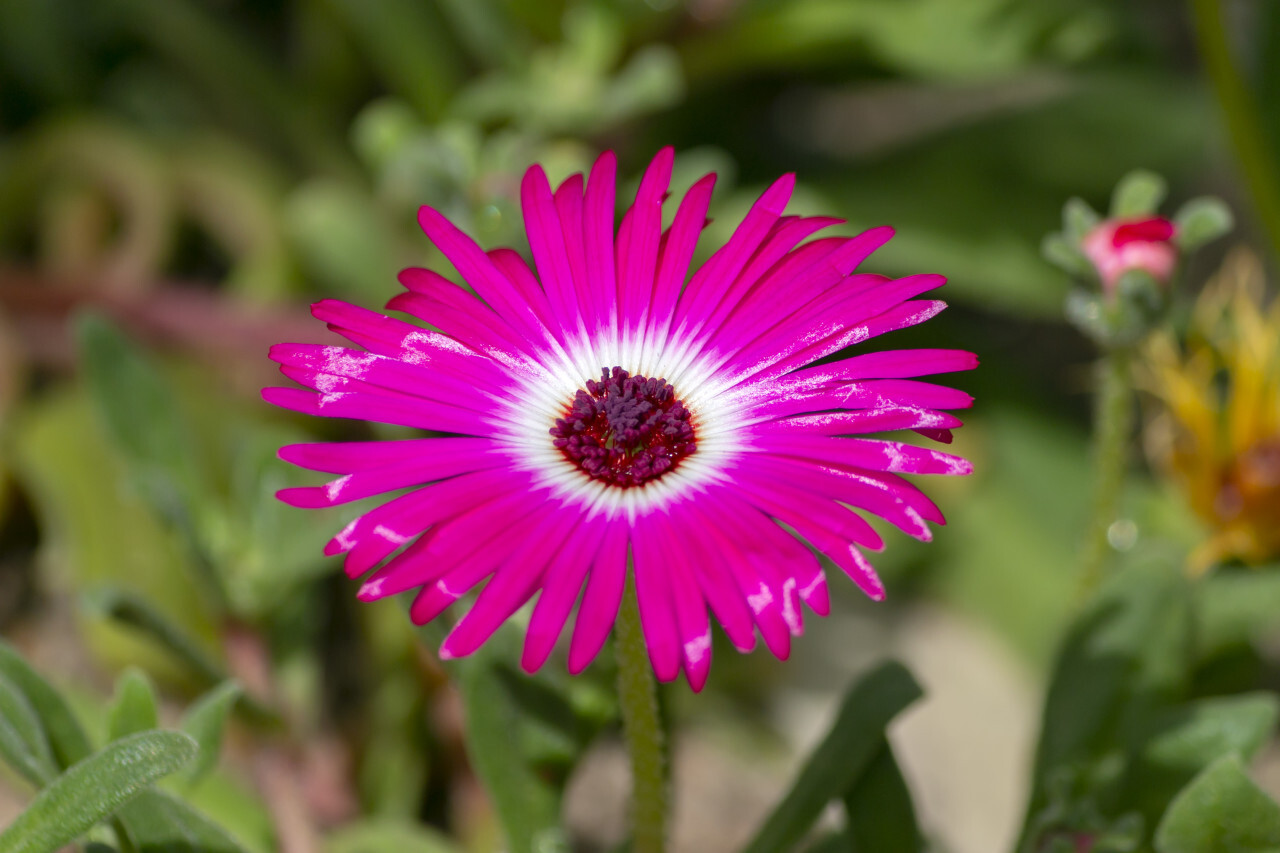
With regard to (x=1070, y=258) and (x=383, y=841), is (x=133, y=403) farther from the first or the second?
(x=1070, y=258)

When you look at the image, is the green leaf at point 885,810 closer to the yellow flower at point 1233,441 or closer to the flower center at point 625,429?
the flower center at point 625,429

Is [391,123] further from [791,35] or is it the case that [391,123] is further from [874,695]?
[874,695]

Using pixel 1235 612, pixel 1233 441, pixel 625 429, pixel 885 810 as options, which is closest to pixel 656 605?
pixel 625 429

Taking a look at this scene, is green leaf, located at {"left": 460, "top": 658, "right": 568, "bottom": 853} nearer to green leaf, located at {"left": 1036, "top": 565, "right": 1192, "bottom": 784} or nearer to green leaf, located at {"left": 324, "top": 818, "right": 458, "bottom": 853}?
green leaf, located at {"left": 324, "top": 818, "right": 458, "bottom": 853}

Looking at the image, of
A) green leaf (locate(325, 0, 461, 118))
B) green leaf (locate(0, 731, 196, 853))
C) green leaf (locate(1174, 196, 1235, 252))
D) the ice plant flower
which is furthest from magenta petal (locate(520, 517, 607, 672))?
green leaf (locate(325, 0, 461, 118))

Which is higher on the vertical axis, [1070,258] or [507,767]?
[1070,258]

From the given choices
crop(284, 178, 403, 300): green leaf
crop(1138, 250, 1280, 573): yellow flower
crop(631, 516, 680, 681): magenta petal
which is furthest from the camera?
crop(284, 178, 403, 300): green leaf

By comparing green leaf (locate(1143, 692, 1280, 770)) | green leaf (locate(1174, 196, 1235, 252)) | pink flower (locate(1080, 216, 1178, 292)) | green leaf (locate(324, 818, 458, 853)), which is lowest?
green leaf (locate(324, 818, 458, 853))
